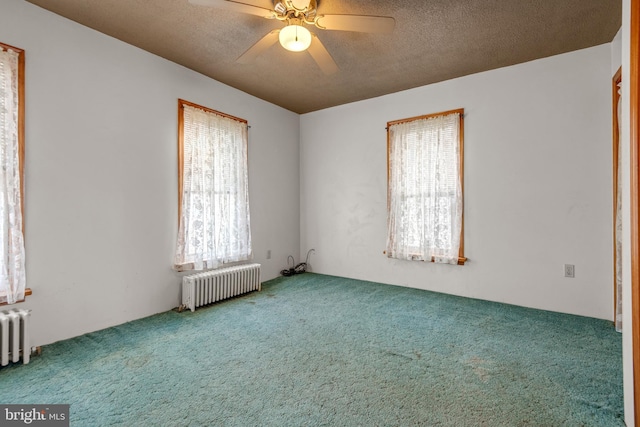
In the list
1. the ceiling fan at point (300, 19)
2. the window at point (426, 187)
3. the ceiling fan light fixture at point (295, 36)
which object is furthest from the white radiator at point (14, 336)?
the window at point (426, 187)

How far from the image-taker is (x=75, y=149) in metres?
2.67

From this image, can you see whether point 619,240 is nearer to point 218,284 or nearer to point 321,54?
point 321,54

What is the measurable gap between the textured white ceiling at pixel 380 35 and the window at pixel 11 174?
23.8 inches

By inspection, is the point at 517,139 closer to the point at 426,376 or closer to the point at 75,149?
the point at 426,376

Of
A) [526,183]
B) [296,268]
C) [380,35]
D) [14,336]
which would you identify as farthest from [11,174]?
[526,183]

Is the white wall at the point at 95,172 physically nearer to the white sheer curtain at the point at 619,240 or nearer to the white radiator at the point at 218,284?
the white radiator at the point at 218,284

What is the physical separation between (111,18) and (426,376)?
377 centimetres

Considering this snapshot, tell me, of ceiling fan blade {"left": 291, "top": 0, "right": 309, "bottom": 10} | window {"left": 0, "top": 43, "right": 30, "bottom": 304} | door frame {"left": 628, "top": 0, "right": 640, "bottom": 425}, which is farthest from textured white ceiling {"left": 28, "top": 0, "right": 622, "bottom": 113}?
door frame {"left": 628, "top": 0, "right": 640, "bottom": 425}

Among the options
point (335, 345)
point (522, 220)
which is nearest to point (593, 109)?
point (522, 220)

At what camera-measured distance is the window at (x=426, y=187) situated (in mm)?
3834

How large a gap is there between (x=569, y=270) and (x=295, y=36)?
11.6ft

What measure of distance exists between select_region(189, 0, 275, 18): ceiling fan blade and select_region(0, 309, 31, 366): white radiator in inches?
98.2

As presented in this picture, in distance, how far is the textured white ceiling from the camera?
2457mm

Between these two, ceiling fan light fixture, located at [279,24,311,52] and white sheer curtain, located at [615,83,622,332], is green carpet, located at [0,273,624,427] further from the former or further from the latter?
ceiling fan light fixture, located at [279,24,311,52]
